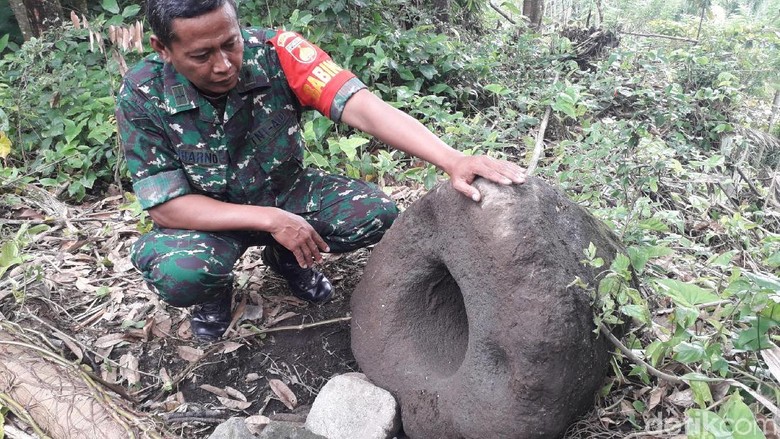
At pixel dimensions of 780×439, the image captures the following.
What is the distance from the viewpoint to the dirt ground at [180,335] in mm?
2594

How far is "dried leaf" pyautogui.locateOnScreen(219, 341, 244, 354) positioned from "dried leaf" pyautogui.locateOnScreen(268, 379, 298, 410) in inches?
10.1

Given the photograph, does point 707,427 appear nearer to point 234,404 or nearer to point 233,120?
point 234,404

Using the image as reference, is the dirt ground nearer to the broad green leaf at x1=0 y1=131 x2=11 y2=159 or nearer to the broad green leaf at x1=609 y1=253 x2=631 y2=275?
the broad green leaf at x1=0 y1=131 x2=11 y2=159

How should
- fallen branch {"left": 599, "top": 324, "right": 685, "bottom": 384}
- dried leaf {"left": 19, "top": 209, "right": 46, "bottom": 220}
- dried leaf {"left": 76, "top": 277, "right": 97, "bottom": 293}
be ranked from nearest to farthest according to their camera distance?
1. fallen branch {"left": 599, "top": 324, "right": 685, "bottom": 384}
2. dried leaf {"left": 76, "top": 277, "right": 97, "bottom": 293}
3. dried leaf {"left": 19, "top": 209, "right": 46, "bottom": 220}

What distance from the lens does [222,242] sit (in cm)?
258

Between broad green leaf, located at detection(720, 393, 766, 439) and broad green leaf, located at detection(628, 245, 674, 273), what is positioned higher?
broad green leaf, located at detection(720, 393, 766, 439)

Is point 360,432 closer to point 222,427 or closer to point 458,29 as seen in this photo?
point 222,427

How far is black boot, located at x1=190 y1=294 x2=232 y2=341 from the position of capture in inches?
111

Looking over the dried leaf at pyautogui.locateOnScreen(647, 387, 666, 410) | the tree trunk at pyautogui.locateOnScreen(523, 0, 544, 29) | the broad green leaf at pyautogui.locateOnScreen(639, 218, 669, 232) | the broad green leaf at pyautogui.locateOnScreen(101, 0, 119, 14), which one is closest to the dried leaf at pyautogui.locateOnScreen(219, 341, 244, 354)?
the dried leaf at pyautogui.locateOnScreen(647, 387, 666, 410)

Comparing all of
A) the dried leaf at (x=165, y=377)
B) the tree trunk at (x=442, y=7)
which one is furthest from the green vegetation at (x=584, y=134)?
the dried leaf at (x=165, y=377)

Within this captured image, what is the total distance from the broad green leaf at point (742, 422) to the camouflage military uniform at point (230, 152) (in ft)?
5.32

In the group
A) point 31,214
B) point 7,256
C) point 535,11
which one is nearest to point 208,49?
point 7,256

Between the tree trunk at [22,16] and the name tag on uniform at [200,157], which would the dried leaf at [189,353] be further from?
the tree trunk at [22,16]

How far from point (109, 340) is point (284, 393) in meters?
0.94
